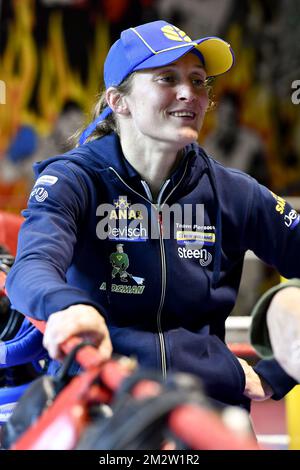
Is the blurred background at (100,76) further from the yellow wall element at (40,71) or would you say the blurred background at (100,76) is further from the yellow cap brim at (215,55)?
the yellow cap brim at (215,55)

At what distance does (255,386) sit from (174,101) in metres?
0.67

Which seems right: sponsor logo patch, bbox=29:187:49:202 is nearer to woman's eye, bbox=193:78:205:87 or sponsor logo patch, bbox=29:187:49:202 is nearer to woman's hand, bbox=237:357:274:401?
woman's eye, bbox=193:78:205:87

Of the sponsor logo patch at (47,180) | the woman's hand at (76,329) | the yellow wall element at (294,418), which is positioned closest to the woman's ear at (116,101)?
the sponsor logo patch at (47,180)

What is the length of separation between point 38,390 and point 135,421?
28 cm

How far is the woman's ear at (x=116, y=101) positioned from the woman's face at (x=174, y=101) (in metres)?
0.09

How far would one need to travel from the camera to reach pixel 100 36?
5812 millimetres

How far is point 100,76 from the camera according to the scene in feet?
18.9

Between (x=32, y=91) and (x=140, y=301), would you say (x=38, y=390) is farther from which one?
(x=32, y=91)

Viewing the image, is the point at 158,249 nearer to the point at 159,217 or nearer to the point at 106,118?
the point at 159,217

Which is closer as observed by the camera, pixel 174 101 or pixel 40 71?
pixel 174 101

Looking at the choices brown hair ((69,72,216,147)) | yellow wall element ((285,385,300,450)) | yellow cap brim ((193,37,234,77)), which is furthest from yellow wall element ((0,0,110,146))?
yellow cap brim ((193,37,234,77))

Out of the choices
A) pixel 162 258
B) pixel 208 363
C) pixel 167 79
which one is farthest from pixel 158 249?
pixel 167 79
